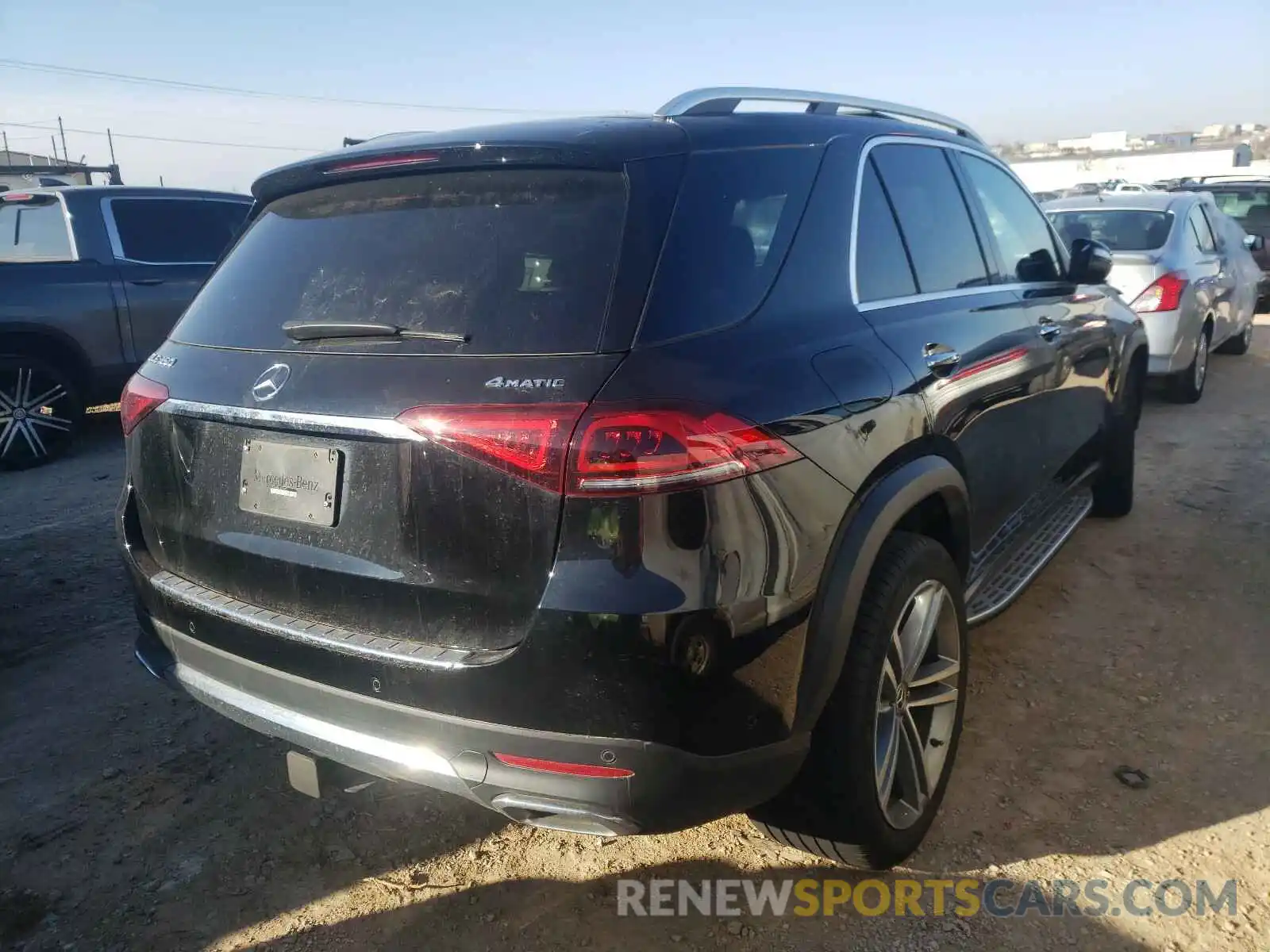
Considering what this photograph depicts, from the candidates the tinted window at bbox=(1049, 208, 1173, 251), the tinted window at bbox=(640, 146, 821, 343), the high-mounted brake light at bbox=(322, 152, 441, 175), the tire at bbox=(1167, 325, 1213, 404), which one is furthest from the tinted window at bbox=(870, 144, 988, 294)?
the tire at bbox=(1167, 325, 1213, 404)

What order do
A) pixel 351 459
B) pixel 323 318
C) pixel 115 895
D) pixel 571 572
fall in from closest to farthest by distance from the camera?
pixel 571 572
pixel 351 459
pixel 323 318
pixel 115 895

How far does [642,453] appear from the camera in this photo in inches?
70.2

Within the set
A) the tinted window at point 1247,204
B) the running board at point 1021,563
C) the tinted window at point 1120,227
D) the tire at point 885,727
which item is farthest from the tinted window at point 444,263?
the tinted window at point 1247,204

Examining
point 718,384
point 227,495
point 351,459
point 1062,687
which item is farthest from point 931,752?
point 227,495

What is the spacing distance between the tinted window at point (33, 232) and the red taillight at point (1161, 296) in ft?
25.8

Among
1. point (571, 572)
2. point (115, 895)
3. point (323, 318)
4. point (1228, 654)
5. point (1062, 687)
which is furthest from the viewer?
point (1228, 654)

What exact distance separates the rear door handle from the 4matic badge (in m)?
1.20

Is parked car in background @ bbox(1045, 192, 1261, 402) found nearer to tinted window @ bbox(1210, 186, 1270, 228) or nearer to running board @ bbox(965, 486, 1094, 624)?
running board @ bbox(965, 486, 1094, 624)

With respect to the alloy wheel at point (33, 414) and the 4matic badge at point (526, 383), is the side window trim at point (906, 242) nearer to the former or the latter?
the 4matic badge at point (526, 383)

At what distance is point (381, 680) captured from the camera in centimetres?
202

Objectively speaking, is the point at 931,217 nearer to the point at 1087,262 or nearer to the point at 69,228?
the point at 1087,262

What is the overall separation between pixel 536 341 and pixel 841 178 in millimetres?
1099

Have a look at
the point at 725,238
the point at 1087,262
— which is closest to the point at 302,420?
the point at 725,238

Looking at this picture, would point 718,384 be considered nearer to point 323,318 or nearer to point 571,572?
point 571,572
